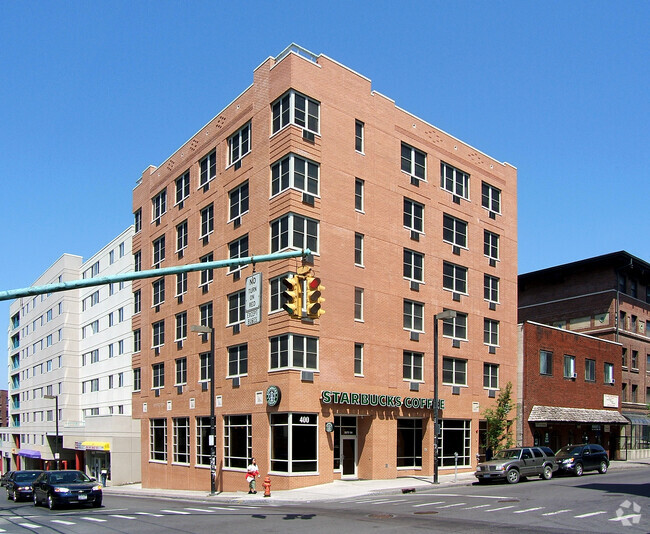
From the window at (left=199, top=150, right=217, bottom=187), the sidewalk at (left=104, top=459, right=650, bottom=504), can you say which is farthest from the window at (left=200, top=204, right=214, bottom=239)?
the sidewalk at (left=104, top=459, right=650, bottom=504)

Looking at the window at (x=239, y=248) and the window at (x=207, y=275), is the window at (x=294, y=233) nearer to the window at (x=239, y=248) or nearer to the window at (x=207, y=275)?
the window at (x=239, y=248)

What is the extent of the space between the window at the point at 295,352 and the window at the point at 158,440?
1745 cm

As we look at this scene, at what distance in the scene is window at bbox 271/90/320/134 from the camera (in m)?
37.6

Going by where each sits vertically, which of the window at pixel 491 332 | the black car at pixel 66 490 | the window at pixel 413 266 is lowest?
the black car at pixel 66 490

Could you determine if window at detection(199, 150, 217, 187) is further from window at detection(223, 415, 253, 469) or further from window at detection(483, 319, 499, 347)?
window at detection(483, 319, 499, 347)

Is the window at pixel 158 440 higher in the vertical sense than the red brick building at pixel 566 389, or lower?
lower

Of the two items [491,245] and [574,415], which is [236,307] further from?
[574,415]

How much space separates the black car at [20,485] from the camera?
35.0 meters

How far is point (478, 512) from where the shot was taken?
2223 centimetres

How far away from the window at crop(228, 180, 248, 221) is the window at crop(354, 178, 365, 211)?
6.34 meters

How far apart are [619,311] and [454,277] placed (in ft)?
73.8

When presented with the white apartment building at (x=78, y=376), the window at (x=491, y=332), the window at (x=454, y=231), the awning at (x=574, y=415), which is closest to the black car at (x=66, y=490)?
the window at (x=454, y=231)

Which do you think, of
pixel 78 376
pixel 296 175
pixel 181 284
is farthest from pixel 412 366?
pixel 78 376

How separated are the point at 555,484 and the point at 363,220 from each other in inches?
666
